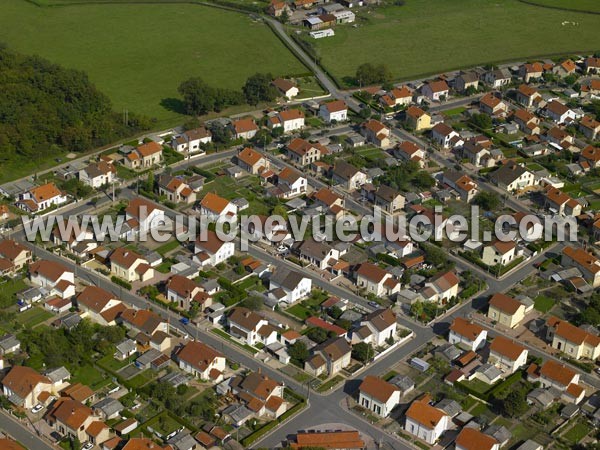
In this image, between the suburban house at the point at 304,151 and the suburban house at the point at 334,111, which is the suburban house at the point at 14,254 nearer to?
the suburban house at the point at 304,151

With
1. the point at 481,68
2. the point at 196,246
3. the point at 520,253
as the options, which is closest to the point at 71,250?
the point at 196,246

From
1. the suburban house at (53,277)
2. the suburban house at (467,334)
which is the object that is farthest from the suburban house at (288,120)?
the suburban house at (467,334)

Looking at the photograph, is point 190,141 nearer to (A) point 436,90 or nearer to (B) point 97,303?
(B) point 97,303

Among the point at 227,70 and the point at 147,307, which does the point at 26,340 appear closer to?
the point at 147,307

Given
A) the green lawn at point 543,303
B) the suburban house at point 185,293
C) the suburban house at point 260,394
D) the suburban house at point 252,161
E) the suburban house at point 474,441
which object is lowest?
the green lawn at point 543,303

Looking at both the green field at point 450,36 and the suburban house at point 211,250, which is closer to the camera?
the suburban house at point 211,250
